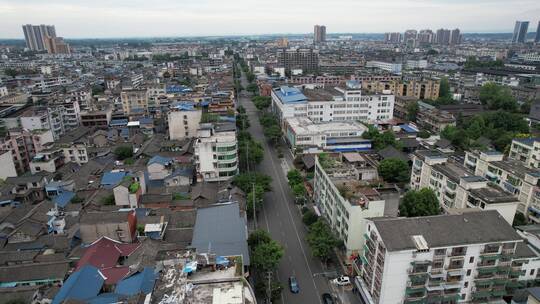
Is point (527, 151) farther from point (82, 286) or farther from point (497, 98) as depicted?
point (82, 286)

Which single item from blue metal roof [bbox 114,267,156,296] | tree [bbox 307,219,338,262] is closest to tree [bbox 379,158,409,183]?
tree [bbox 307,219,338,262]

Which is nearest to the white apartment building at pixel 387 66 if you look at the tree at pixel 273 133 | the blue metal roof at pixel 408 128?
the blue metal roof at pixel 408 128

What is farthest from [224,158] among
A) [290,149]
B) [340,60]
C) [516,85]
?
[340,60]

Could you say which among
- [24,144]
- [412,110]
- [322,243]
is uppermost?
[24,144]

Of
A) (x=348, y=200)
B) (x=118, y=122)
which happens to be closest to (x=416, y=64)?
(x=118, y=122)

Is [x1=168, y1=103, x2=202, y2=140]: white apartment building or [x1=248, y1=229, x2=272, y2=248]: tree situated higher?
[x1=168, y1=103, x2=202, y2=140]: white apartment building

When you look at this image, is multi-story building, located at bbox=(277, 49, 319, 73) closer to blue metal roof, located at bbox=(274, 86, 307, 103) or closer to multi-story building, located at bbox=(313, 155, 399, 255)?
blue metal roof, located at bbox=(274, 86, 307, 103)

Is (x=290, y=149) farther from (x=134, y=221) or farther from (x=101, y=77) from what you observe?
(x=101, y=77)
